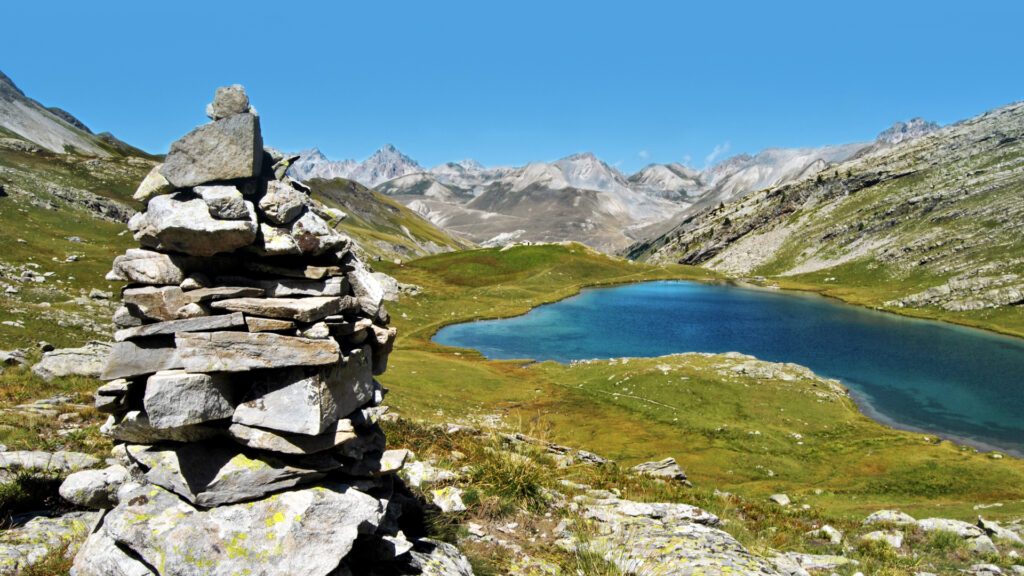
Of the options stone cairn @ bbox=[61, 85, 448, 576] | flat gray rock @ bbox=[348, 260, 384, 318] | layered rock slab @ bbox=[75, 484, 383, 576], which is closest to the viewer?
layered rock slab @ bbox=[75, 484, 383, 576]

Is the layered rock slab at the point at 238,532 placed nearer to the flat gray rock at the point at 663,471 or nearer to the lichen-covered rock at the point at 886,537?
the lichen-covered rock at the point at 886,537

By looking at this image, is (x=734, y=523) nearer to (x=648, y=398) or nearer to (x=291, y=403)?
(x=291, y=403)

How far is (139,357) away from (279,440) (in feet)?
11.2

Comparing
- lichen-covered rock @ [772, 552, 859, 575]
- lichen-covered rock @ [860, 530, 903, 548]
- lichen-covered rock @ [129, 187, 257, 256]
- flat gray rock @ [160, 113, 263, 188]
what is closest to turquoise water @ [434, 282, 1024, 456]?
lichen-covered rock @ [860, 530, 903, 548]

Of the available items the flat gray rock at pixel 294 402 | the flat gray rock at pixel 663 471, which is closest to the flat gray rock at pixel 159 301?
the flat gray rock at pixel 294 402

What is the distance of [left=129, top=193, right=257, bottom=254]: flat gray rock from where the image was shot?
9492 millimetres

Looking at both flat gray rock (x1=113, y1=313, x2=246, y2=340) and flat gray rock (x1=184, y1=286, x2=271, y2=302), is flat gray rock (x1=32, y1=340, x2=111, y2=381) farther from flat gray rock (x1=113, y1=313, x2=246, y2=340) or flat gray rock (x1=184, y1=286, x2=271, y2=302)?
flat gray rock (x1=184, y1=286, x2=271, y2=302)

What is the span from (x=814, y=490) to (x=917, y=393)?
41.9 m

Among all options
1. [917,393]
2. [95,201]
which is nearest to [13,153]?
[95,201]

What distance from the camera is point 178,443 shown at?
9.71 meters

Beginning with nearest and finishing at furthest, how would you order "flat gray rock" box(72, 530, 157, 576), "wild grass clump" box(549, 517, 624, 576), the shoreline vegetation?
"flat gray rock" box(72, 530, 157, 576) → "wild grass clump" box(549, 517, 624, 576) → the shoreline vegetation

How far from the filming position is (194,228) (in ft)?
30.9

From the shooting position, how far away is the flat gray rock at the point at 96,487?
9.52m

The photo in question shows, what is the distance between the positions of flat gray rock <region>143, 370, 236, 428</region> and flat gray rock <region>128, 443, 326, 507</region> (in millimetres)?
824
